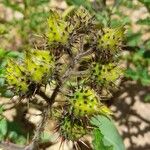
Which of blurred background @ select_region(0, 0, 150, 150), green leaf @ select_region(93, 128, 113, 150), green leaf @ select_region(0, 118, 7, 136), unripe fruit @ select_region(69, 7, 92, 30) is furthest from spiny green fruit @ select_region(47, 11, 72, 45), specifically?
blurred background @ select_region(0, 0, 150, 150)

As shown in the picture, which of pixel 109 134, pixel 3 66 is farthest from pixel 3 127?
pixel 109 134

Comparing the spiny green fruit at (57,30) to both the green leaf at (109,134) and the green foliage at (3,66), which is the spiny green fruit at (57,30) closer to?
the green foliage at (3,66)

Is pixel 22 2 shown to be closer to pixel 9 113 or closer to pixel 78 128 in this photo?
pixel 9 113

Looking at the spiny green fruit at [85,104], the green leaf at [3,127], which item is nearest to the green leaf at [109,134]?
the green leaf at [3,127]

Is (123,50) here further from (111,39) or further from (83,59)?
(111,39)

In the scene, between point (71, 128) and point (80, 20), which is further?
point (80, 20)

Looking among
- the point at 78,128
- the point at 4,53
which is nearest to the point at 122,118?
the point at 4,53

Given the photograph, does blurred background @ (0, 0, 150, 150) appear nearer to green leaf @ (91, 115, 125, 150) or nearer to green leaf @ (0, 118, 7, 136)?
green leaf @ (0, 118, 7, 136)
